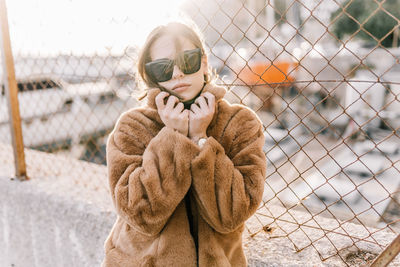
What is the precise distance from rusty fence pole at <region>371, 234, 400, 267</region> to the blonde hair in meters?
0.88

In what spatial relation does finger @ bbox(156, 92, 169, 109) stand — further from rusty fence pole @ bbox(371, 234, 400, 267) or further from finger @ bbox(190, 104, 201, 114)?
rusty fence pole @ bbox(371, 234, 400, 267)

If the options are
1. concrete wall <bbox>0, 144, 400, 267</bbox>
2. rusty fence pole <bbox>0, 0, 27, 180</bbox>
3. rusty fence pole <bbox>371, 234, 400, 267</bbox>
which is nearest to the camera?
rusty fence pole <bbox>371, 234, 400, 267</bbox>

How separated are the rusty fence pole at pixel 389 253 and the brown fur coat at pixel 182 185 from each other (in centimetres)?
44

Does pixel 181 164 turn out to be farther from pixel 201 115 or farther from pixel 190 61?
pixel 190 61

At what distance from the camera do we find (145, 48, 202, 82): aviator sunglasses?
1226 millimetres

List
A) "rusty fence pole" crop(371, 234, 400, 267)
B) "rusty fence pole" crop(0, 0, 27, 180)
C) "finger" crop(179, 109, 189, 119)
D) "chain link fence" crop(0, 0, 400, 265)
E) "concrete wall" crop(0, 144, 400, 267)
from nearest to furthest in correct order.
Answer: "rusty fence pole" crop(371, 234, 400, 267) < "finger" crop(179, 109, 189, 119) < "chain link fence" crop(0, 0, 400, 265) < "concrete wall" crop(0, 144, 400, 267) < "rusty fence pole" crop(0, 0, 27, 180)

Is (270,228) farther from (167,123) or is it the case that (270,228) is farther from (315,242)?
(167,123)

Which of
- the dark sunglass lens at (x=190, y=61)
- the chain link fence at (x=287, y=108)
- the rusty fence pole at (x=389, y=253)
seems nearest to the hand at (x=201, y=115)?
the dark sunglass lens at (x=190, y=61)

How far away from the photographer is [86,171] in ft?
8.52

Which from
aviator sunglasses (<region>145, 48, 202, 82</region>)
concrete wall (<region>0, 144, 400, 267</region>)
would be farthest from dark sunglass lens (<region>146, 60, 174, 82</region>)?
concrete wall (<region>0, 144, 400, 267</region>)

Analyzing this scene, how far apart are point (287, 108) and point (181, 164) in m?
1.03

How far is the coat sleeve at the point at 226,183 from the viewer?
1.17 m

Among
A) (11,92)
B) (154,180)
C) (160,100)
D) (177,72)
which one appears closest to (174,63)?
(177,72)

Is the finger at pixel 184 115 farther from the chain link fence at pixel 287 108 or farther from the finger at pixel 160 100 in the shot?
the chain link fence at pixel 287 108
